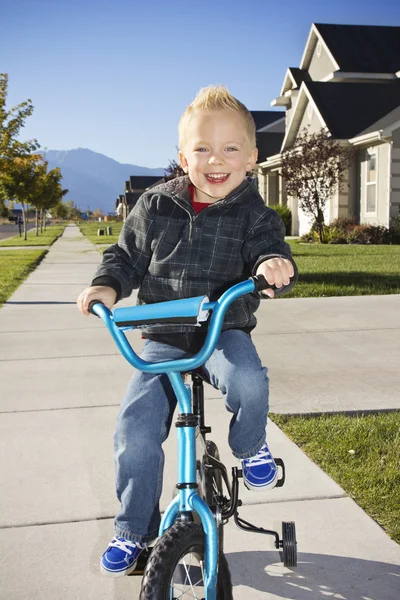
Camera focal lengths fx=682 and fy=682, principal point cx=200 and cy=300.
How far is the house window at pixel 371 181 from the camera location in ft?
69.5

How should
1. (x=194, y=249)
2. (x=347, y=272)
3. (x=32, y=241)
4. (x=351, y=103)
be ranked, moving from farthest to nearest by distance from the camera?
(x=32, y=241) < (x=351, y=103) < (x=347, y=272) < (x=194, y=249)

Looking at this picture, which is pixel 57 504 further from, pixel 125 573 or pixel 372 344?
pixel 372 344

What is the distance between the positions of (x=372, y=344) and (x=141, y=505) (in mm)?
4458

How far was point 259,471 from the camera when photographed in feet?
7.99

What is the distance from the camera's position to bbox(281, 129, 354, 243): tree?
20.2m

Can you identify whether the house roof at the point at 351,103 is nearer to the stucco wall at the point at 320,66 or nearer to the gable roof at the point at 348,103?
the gable roof at the point at 348,103

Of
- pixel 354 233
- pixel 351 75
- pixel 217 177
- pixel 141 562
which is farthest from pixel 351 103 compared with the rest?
pixel 141 562

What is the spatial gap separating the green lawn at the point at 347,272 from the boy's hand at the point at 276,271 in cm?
727

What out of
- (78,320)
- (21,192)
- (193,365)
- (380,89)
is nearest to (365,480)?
(193,365)

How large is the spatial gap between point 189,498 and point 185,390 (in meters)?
0.30

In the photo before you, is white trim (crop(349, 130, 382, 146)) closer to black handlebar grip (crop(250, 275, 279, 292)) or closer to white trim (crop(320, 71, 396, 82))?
white trim (crop(320, 71, 396, 82))

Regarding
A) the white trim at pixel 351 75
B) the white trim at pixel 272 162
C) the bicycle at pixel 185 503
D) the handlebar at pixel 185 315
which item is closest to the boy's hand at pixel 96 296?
the bicycle at pixel 185 503

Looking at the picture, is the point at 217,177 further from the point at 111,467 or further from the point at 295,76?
the point at 295,76

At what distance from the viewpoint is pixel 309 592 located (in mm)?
2543
